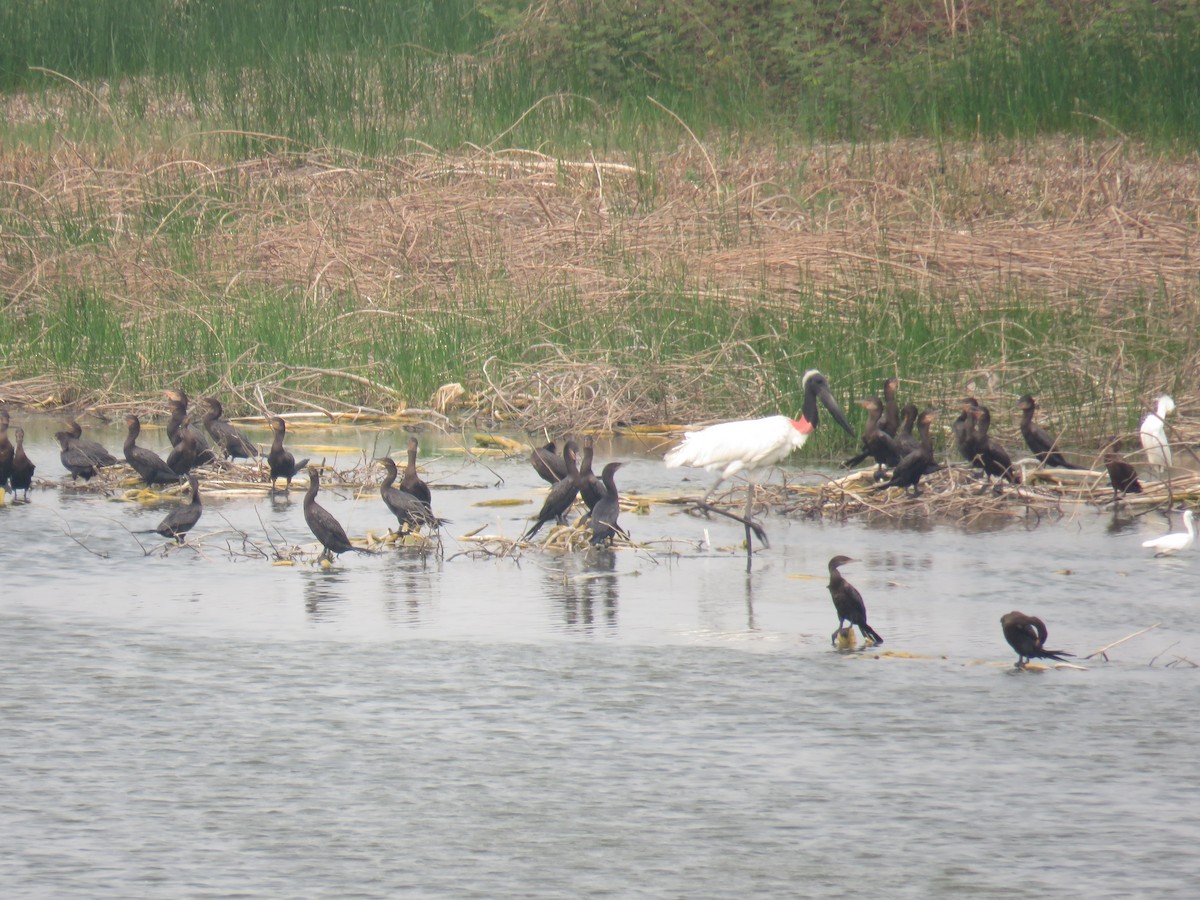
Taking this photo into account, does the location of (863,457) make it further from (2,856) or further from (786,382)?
(2,856)

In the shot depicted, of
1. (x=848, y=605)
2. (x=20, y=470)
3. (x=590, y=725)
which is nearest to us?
(x=590, y=725)

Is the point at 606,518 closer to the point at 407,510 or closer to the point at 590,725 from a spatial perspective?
the point at 407,510

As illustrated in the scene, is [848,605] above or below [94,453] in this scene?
below

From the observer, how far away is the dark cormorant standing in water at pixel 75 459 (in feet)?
37.3

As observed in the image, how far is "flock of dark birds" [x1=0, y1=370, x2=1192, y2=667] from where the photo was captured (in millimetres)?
9547

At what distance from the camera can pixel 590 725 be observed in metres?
6.29

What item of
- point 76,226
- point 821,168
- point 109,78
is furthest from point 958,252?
point 109,78

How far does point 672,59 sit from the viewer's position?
25.6 m

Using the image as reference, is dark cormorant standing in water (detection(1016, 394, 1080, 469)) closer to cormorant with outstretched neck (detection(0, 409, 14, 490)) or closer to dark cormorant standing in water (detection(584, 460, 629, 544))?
dark cormorant standing in water (detection(584, 460, 629, 544))

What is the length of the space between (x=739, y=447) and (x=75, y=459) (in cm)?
410

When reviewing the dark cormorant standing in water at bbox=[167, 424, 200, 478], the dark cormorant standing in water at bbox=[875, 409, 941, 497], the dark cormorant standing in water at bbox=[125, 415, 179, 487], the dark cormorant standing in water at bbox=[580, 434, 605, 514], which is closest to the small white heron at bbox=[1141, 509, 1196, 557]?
the dark cormorant standing in water at bbox=[875, 409, 941, 497]

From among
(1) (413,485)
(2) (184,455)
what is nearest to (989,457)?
(1) (413,485)

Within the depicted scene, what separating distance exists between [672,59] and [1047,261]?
1018cm

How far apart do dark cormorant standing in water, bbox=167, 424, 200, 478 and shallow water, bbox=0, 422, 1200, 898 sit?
1.66 metres
